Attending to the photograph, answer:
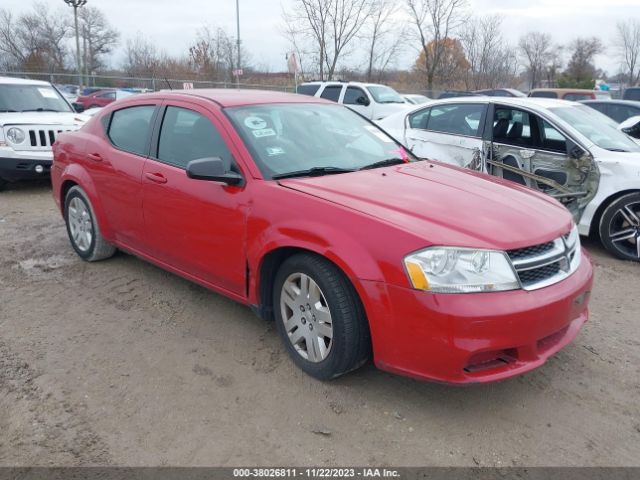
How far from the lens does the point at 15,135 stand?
311 inches

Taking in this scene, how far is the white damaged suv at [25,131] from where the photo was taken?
786 centimetres

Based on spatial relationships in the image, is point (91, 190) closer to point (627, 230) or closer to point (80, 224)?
point (80, 224)

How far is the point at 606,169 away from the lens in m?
5.44

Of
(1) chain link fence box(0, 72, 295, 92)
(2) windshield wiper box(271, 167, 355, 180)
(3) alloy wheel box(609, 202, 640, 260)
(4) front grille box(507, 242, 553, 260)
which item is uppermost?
(1) chain link fence box(0, 72, 295, 92)

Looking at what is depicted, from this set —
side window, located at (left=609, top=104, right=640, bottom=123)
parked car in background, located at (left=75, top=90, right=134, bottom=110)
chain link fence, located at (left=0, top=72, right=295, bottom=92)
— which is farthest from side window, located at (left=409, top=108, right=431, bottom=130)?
chain link fence, located at (left=0, top=72, right=295, bottom=92)

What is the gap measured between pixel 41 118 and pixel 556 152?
736cm

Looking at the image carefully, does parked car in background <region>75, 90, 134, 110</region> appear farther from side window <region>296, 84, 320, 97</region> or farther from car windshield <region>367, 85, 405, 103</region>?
car windshield <region>367, 85, 405, 103</region>

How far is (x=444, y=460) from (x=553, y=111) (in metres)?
4.71

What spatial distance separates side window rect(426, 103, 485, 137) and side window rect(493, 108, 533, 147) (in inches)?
9.2

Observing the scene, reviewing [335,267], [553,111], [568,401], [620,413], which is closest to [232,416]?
[335,267]

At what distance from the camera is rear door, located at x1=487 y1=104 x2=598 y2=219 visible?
5.59 metres

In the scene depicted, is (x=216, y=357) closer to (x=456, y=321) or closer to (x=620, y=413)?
(x=456, y=321)

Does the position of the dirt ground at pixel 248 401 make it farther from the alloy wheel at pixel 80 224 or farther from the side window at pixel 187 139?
the side window at pixel 187 139

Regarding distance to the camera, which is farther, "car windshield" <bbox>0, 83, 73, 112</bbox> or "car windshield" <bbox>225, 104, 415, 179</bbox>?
"car windshield" <bbox>0, 83, 73, 112</bbox>
